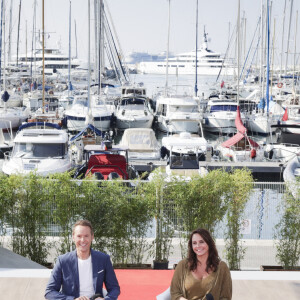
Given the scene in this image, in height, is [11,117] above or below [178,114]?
below

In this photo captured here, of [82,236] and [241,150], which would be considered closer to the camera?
[82,236]

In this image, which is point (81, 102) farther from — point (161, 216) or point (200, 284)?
point (200, 284)

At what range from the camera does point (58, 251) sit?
30.0ft

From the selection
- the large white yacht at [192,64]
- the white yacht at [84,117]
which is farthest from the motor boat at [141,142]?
the large white yacht at [192,64]

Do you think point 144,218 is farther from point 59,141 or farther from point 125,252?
point 59,141

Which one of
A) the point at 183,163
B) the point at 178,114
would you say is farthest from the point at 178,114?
the point at 183,163

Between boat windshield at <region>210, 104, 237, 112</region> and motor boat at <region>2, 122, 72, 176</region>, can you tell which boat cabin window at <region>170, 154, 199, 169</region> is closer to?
motor boat at <region>2, 122, 72, 176</region>

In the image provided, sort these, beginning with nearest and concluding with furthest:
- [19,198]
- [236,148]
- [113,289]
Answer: [113,289]
[19,198]
[236,148]

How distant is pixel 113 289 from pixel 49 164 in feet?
39.5

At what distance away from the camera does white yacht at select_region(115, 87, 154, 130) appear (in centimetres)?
3378

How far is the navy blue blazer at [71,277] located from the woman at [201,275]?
2.09 ft

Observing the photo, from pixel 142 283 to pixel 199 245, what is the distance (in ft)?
8.71

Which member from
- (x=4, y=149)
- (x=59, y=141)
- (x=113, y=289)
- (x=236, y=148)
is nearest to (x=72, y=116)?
(x=4, y=149)

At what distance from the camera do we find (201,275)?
4957 millimetres
